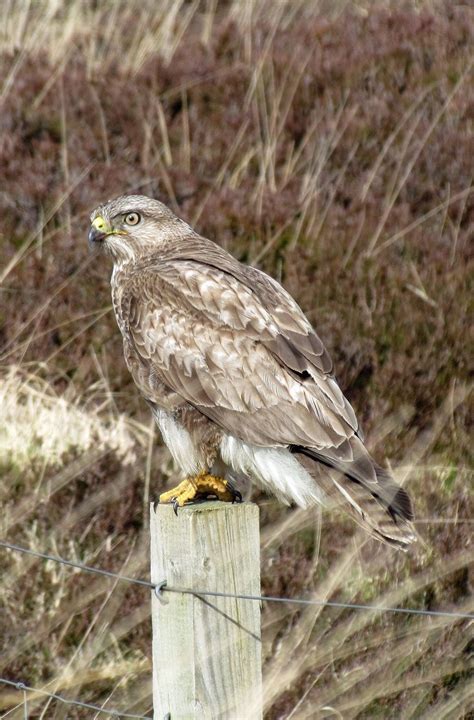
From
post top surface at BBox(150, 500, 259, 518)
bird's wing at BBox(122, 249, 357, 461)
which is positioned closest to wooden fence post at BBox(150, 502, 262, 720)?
post top surface at BBox(150, 500, 259, 518)

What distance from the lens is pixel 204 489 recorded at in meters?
3.95

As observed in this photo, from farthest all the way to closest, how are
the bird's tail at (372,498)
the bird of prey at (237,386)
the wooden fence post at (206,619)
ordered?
the bird of prey at (237,386) → the bird's tail at (372,498) → the wooden fence post at (206,619)

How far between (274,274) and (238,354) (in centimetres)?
289

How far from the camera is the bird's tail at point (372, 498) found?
3381mm

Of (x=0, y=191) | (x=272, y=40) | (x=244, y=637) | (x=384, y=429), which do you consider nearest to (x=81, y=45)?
(x=272, y=40)

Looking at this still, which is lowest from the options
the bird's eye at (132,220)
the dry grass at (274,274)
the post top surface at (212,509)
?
the dry grass at (274,274)

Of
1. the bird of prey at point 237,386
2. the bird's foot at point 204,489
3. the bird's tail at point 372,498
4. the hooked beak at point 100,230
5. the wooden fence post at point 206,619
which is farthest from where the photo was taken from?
the hooked beak at point 100,230

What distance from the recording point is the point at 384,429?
5.63 meters

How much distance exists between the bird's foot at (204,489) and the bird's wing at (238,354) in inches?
7.4

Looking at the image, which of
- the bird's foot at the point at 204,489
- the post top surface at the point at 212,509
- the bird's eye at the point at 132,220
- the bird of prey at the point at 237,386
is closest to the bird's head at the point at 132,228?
the bird's eye at the point at 132,220

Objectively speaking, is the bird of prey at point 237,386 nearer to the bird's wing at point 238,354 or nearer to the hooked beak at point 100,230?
the bird's wing at point 238,354

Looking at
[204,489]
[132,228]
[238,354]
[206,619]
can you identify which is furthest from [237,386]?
[206,619]

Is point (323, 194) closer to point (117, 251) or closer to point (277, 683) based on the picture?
point (117, 251)

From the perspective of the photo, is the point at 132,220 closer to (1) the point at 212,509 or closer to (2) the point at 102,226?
(2) the point at 102,226
